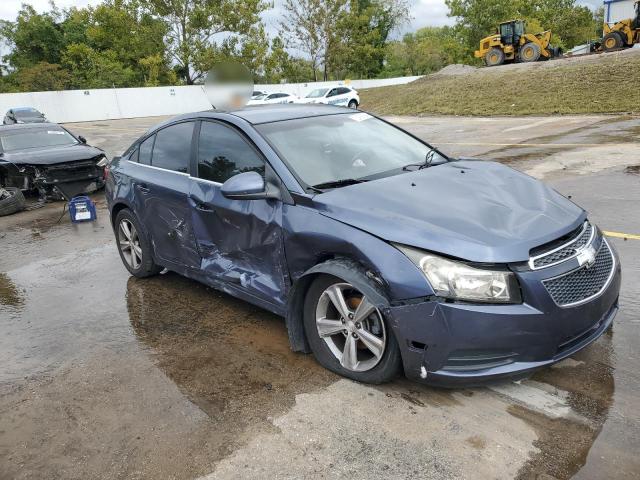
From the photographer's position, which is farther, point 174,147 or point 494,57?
point 494,57

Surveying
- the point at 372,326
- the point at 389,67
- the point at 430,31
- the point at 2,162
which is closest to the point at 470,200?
the point at 372,326

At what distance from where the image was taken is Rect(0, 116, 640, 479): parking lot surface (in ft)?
8.71

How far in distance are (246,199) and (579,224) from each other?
2049 mm

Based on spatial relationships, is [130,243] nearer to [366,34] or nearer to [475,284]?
[475,284]

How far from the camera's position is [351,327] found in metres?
3.20

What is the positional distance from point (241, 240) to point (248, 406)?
118 centimetres

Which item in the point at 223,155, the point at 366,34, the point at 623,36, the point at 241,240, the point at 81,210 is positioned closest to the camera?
the point at 241,240

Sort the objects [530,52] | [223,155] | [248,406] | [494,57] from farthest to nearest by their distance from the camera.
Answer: [494,57] < [530,52] < [223,155] < [248,406]

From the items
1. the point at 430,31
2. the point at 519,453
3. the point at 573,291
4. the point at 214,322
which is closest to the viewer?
the point at 519,453

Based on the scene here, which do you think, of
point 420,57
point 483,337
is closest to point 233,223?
point 483,337

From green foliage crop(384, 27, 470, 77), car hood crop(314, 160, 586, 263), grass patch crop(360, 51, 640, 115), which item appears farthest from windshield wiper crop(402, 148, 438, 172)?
green foliage crop(384, 27, 470, 77)

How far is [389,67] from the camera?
77188mm

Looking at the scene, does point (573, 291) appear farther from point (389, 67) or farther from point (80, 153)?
point (389, 67)

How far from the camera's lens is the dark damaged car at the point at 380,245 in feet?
9.11
